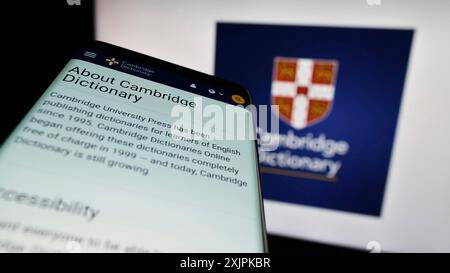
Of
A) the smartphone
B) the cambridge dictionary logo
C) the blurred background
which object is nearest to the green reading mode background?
the smartphone

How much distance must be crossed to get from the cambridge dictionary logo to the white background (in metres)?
0.16

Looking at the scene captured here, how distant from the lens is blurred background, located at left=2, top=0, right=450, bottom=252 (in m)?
1.15

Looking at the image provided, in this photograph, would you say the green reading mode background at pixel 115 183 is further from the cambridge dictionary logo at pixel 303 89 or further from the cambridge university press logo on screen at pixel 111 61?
the cambridge dictionary logo at pixel 303 89

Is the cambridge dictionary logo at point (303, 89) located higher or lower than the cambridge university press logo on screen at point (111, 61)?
lower

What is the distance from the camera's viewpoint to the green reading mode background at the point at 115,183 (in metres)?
0.28

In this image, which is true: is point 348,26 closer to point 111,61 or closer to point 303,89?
point 303,89

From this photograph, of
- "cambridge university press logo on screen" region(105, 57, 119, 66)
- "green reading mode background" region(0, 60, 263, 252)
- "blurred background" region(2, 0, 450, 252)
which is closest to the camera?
"green reading mode background" region(0, 60, 263, 252)

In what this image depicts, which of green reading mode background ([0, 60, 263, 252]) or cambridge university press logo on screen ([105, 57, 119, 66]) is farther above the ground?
cambridge university press logo on screen ([105, 57, 119, 66])

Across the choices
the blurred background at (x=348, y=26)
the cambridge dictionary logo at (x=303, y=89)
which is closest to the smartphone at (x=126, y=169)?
the blurred background at (x=348, y=26)

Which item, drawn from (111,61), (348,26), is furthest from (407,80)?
(111,61)

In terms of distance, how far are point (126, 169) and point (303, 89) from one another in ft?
3.65

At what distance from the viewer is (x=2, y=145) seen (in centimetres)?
31

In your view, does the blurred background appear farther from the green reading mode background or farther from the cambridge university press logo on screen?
the green reading mode background

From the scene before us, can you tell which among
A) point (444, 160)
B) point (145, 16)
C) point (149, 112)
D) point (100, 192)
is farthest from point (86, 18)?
point (444, 160)
